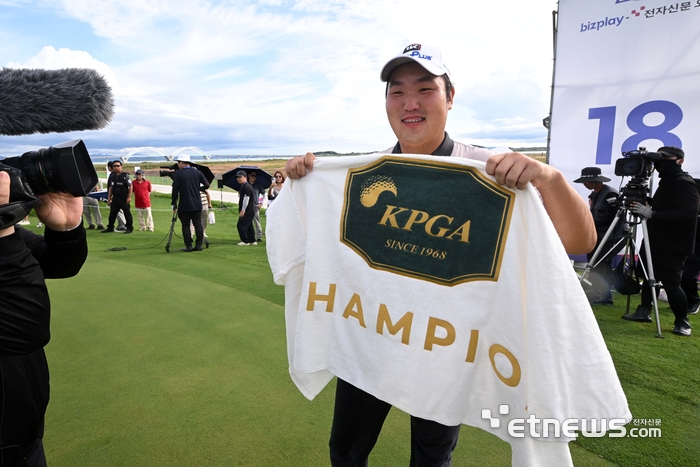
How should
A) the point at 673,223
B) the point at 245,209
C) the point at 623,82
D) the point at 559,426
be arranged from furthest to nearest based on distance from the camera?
the point at 245,209
the point at 623,82
the point at 673,223
the point at 559,426

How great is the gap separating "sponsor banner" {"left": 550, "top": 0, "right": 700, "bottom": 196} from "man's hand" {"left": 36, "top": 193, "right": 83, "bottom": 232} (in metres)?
5.85

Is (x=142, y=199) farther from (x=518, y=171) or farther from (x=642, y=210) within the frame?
(x=518, y=171)

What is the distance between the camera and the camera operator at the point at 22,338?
3.43 feet

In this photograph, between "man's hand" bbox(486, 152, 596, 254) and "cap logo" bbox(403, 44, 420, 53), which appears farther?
"cap logo" bbox(403, 44, 420, 53)

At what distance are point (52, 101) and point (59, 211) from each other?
519 mm

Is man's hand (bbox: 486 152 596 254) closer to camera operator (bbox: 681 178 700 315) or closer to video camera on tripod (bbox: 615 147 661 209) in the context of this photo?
video camera on tripod (bbox: 615 147 661 209)

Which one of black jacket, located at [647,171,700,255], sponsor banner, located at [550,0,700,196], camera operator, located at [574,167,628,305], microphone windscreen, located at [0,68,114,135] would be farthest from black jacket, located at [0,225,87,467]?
sponsor banner, located at [550,0,700,196]

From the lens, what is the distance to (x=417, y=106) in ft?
4.48

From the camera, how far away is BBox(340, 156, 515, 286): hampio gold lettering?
1108 mm

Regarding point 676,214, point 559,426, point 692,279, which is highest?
point 676,214

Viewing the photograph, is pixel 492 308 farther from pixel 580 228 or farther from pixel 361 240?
pixel 361 240

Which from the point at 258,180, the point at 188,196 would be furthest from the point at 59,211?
the point at 258,180

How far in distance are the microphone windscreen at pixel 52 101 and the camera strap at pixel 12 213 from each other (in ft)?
0.72

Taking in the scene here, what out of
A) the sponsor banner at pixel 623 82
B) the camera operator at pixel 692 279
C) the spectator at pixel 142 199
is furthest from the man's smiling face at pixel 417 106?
the spectator at pixel 142 199
